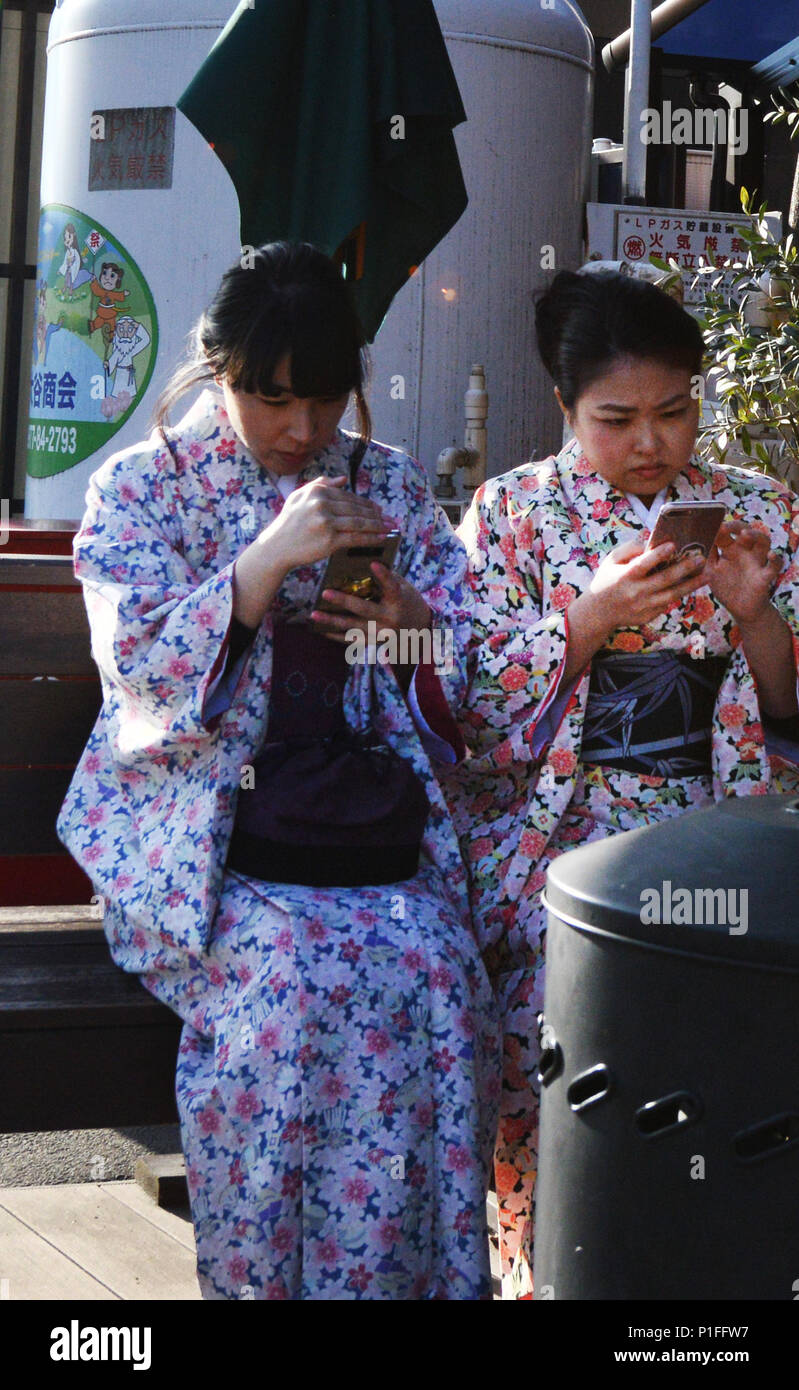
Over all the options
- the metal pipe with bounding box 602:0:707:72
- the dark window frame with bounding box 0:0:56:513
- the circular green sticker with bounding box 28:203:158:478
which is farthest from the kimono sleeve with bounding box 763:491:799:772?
the dark window frame with bounding box 0:0:56:513

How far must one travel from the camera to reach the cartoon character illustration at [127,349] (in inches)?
253

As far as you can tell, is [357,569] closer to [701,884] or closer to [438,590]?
[438,590]

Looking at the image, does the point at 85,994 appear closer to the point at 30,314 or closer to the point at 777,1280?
→ the point at 777,1280

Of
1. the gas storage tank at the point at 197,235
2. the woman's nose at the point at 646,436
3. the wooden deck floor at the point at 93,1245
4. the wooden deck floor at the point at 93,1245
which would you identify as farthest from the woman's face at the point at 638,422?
the gas storage tank at the point at 197,235

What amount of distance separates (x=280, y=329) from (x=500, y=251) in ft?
14.7

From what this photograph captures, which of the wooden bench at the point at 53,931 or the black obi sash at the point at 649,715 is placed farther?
the black obi sash at the point at 649,715

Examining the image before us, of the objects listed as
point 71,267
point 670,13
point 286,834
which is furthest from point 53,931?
point 670,13

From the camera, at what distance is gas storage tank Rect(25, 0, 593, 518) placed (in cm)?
641

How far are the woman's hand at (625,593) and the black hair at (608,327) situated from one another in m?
0.37

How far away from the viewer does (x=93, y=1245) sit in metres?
3.31

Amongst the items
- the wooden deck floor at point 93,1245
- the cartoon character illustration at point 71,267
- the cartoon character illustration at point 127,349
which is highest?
the cartoon character illustration at point 71,267

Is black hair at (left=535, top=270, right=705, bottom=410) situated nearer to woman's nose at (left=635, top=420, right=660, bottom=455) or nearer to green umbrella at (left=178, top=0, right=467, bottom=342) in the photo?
woman's nose at (left=635, top=420, right=660, bottom=455)

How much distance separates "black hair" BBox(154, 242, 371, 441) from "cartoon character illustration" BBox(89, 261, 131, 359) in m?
3.97

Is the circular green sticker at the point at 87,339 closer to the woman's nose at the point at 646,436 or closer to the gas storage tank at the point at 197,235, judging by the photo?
the gas storage tank at the point at 197,235
